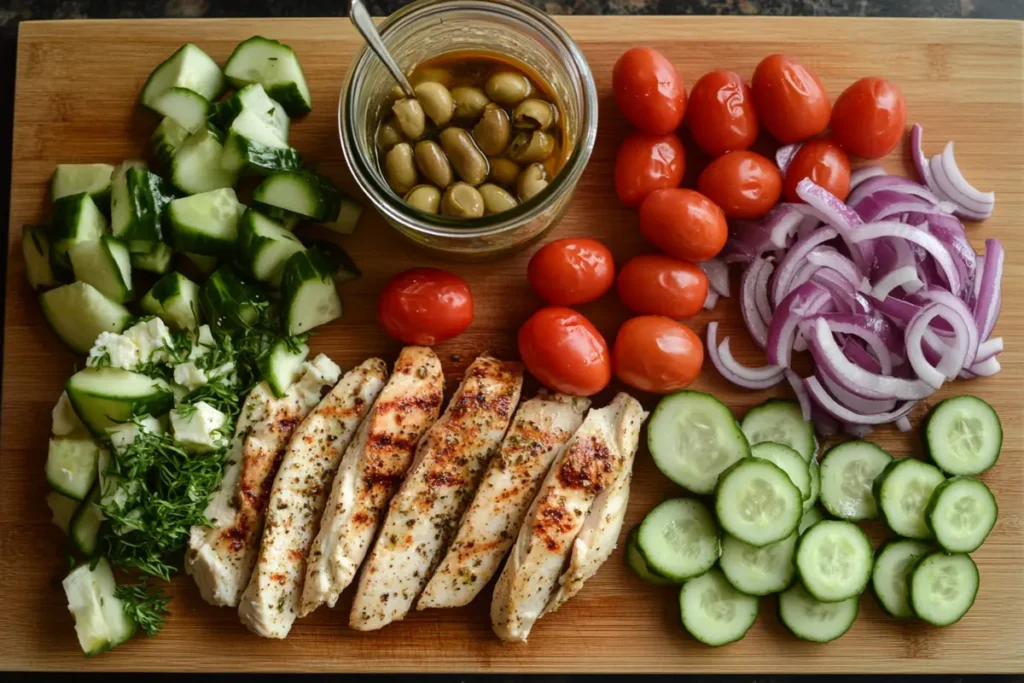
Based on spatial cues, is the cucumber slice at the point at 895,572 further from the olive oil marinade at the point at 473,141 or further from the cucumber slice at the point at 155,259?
the cucumber slice at the point at 155,259

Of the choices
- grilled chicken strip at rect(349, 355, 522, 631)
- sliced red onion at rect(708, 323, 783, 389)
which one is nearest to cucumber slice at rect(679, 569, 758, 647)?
sliced red onion at rect(708, 323, 783, 389)

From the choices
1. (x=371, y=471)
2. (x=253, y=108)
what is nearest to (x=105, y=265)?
(x=253, y=108)

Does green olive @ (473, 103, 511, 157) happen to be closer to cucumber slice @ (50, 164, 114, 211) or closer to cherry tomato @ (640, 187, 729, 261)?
cherry tomato @ (640, 187, 729, 261)

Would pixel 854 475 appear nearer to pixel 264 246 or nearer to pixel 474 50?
pixel 474 50

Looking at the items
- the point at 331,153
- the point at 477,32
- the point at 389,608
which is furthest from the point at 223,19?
the point at 389,608

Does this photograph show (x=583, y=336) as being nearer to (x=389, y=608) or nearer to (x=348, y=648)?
(x=389, y=608)

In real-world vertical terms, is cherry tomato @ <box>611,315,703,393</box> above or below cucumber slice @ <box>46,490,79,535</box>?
above
